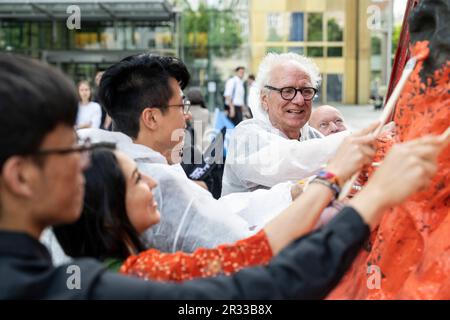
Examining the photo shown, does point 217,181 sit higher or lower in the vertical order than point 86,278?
lower

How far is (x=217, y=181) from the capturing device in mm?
4688

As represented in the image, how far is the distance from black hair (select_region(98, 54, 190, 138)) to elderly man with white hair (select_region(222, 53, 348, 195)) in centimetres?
64

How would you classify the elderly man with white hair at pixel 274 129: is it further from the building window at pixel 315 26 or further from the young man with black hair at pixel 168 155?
the building window at pixel 315 26

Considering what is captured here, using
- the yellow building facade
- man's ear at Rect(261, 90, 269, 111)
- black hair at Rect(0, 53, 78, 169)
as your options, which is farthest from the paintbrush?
the yellow building facade

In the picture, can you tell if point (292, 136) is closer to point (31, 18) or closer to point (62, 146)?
point (62, 146)

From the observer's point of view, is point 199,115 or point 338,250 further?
point 199,115

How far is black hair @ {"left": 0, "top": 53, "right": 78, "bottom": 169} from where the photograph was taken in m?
1.17

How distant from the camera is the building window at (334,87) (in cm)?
2581

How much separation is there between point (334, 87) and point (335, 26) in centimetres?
240

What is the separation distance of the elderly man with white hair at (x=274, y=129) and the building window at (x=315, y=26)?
69.6ft

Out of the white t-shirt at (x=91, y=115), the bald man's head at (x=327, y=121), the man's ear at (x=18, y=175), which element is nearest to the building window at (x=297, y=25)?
the white t-shirt at (x=91, y=115)

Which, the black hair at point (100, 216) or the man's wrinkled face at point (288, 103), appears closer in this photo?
the black hair at point (100, 216)
